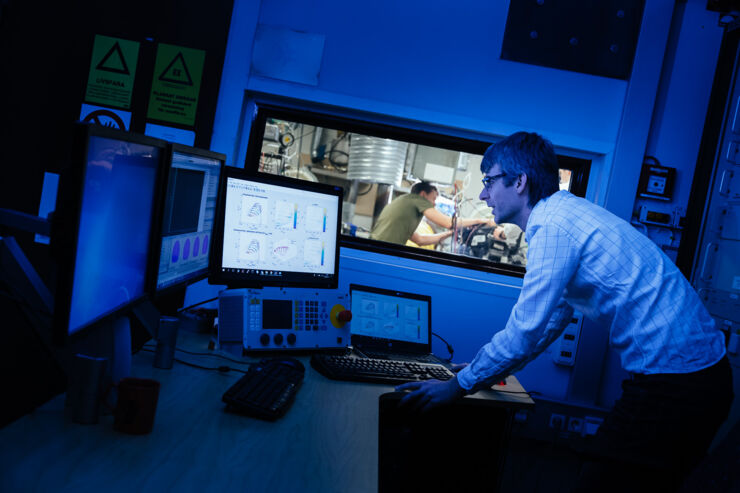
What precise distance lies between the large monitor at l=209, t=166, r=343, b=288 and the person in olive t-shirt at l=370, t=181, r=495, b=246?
80cm

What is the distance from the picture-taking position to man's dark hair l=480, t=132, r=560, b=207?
164 centimetres

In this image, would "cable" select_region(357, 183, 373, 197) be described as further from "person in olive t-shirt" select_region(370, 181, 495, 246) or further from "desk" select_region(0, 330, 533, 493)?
"desk" select_region(0, 330, 533, 493)

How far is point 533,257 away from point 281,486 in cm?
93

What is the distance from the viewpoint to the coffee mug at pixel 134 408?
91cm

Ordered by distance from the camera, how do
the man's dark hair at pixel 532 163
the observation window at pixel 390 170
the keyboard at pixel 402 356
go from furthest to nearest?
the observation window at pixel 390 170 < the keyboard at pixel 402 356 < the man's dark hair at pixel 532 163

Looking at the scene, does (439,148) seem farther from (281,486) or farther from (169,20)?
(281,486)

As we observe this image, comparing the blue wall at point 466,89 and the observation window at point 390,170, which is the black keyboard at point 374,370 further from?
the observation window at point 390,170

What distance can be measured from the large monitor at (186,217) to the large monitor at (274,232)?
5 cm

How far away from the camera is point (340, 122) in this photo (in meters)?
2.62

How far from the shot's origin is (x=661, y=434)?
138cm

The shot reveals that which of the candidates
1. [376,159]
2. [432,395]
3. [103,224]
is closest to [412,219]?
[376,159]

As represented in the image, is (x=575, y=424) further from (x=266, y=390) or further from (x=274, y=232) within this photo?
(x=266, y=390)

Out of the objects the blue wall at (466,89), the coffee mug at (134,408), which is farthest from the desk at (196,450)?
the blue wall at (466,89)

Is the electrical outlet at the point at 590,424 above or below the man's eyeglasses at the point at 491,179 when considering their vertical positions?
below
